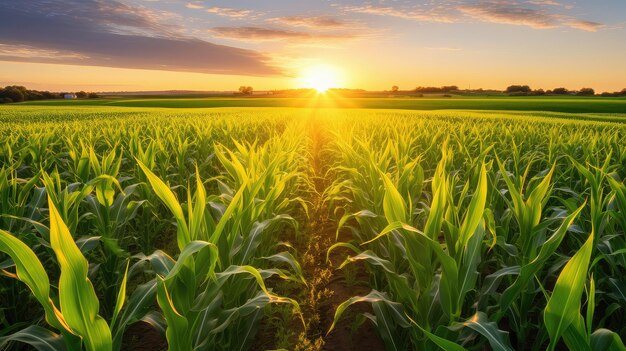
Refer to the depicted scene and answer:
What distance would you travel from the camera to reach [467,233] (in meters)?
2.11

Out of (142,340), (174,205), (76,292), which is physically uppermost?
(174,205)

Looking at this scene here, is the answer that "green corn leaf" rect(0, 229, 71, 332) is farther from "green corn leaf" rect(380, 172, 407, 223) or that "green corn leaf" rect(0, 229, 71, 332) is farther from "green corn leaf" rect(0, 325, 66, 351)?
"green corn leaf" rect(380, 172, 407, 223)

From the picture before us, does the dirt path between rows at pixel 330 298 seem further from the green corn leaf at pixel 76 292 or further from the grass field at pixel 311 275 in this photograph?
the green corn leaf at pixel 76 292

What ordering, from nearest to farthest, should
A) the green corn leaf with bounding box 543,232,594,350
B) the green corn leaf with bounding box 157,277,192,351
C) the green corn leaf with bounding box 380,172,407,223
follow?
1. the green corn leaf with bounding box 543,232,594,350
2. the green corn leaf with bounding box 157,277,192,351
3. the green corn leaf with bounding box 380,172,407,223

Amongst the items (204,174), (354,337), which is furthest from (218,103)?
(354,337)

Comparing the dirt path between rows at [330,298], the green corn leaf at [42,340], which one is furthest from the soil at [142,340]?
the green corn leaf at [42,340]

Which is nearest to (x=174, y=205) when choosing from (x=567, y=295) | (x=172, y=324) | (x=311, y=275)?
(x=172, y=324)

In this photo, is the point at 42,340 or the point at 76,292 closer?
the point at 76,292

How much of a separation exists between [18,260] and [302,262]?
342cm

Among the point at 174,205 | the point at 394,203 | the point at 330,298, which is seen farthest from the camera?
the point at 330,298

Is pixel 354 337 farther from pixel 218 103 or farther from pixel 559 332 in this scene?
pixel 218 103

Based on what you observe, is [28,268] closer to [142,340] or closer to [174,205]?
[174,205]

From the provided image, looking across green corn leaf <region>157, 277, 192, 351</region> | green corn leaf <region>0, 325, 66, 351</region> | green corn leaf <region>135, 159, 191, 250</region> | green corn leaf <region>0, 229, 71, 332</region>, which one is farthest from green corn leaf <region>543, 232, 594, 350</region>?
green corn leaf <region>0, 325, 66, 351</region>

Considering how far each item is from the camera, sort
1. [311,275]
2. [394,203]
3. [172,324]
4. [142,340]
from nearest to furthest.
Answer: [172,324], [394,203], [142,340], [311,275]
